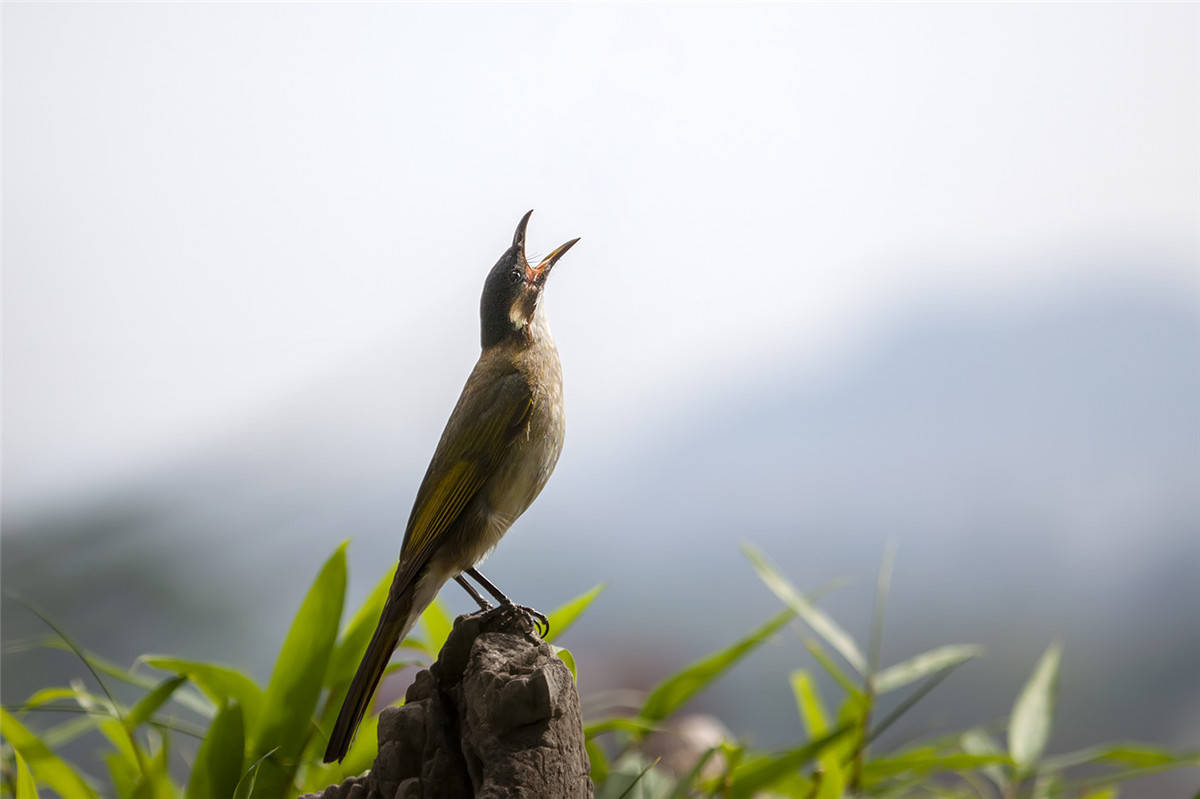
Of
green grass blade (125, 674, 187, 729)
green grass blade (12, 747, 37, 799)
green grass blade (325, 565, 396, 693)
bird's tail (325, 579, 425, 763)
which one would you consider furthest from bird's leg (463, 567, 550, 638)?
green grass blade (12, 747, 37, 799)

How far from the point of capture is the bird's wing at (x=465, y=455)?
1700mm

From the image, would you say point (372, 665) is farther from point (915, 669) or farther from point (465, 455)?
point (915, 669)

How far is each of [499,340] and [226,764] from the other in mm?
1051

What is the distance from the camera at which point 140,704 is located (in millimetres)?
2059

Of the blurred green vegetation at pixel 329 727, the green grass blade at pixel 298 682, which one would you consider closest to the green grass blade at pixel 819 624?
the blurred green vegetation at pixel 329 727

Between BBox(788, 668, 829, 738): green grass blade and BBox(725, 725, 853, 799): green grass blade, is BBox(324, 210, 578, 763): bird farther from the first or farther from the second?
BBox(788, 668, 829, 738): green grass blade

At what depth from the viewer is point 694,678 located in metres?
2.33

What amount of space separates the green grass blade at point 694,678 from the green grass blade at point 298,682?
805 mm

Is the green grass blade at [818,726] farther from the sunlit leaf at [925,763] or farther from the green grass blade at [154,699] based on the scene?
the green grass blade at [154,699]

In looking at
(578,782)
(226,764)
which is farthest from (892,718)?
(226,764)

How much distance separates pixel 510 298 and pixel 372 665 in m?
0.75

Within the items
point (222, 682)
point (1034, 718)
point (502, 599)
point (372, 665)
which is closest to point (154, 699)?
point (222, 682)

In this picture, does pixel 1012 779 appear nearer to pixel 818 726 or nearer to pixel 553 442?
pixel 818 726

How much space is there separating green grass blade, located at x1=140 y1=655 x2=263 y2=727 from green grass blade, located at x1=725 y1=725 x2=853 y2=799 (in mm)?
1102
